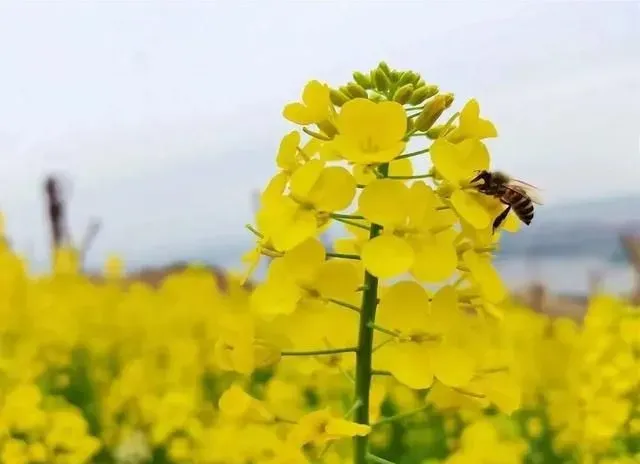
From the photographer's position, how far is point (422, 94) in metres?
0.86

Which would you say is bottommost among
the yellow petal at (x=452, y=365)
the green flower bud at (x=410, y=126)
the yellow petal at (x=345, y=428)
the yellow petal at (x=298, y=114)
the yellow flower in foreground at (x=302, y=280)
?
the yellow petal at (x=345, y=428)

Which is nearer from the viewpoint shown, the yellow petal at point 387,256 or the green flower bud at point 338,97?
the yellow petal at point 387,256

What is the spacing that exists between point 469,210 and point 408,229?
61 millimetres

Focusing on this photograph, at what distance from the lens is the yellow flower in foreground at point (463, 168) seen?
2.63 ft

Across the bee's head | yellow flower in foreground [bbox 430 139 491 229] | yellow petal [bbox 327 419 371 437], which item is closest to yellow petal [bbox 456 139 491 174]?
yellow flower in foreground [bbox 430 139 491 229]

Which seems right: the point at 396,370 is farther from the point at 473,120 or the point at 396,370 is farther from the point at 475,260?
the point at 473,120

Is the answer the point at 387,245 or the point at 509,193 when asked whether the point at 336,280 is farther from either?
the point at 509,193

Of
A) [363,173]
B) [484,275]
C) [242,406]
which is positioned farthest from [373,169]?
[242,406]

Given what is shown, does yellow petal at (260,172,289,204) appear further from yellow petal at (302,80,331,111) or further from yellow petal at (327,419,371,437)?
yellow petal at (327,419,371,437)

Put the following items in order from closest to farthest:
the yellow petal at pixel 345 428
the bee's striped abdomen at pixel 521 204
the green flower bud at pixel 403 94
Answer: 1. the yellow petal at pixel 345 428
2. the green flower bud at pixel 403 94
3. the bee's striped abdomen at pixel 521 204

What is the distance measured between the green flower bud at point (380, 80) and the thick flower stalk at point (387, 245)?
0.8 inches

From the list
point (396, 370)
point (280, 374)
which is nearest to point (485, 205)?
point (396, 370)

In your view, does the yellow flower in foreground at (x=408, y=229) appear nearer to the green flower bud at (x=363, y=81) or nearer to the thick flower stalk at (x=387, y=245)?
the thick flower stalk at (x=387, y=245)

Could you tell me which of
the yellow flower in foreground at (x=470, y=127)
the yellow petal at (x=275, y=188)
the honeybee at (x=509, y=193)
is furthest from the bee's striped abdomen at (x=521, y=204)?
the yellow petal at (x=275, y=188)
